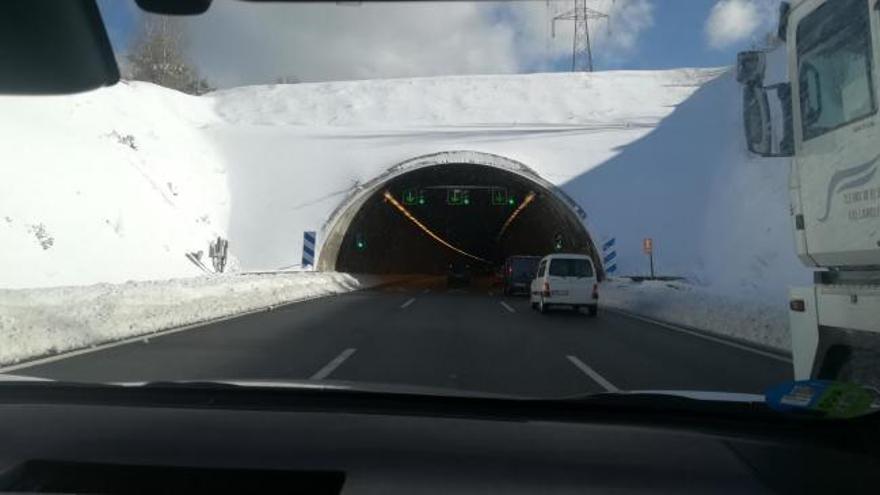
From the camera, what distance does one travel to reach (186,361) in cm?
1097

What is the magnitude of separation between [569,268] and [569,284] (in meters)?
0.65

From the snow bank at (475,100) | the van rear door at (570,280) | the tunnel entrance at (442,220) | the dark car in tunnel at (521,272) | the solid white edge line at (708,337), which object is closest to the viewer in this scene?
the solid white edge line at (708,337)

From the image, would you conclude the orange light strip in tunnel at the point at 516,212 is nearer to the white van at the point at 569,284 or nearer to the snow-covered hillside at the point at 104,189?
the snow-covered hillside at the point at 104,189

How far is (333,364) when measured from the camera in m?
11.2

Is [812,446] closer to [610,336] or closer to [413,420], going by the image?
[413,420]

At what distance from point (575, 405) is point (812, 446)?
1.10m

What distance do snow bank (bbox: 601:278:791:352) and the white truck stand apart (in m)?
8.35

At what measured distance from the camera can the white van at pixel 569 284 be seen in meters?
22.2

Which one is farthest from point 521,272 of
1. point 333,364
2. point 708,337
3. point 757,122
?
point 757,122

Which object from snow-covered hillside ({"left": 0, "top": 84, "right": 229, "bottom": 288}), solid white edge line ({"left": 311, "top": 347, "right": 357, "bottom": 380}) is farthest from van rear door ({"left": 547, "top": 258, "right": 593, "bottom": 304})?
snow-covered hillside ({"left": 0, "top": 84, "right": 229, "bottom": 288})

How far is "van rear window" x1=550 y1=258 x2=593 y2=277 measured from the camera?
2261 cm

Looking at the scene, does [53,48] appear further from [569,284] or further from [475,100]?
[475,100]

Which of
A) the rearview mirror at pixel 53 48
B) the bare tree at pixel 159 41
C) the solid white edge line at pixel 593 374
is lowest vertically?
the solid white edge line at pixel 593 374

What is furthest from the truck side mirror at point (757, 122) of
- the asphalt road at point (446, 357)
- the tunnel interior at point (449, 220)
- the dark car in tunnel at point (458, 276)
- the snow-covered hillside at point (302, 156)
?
the dark car in tunnel at point (458, 276)
